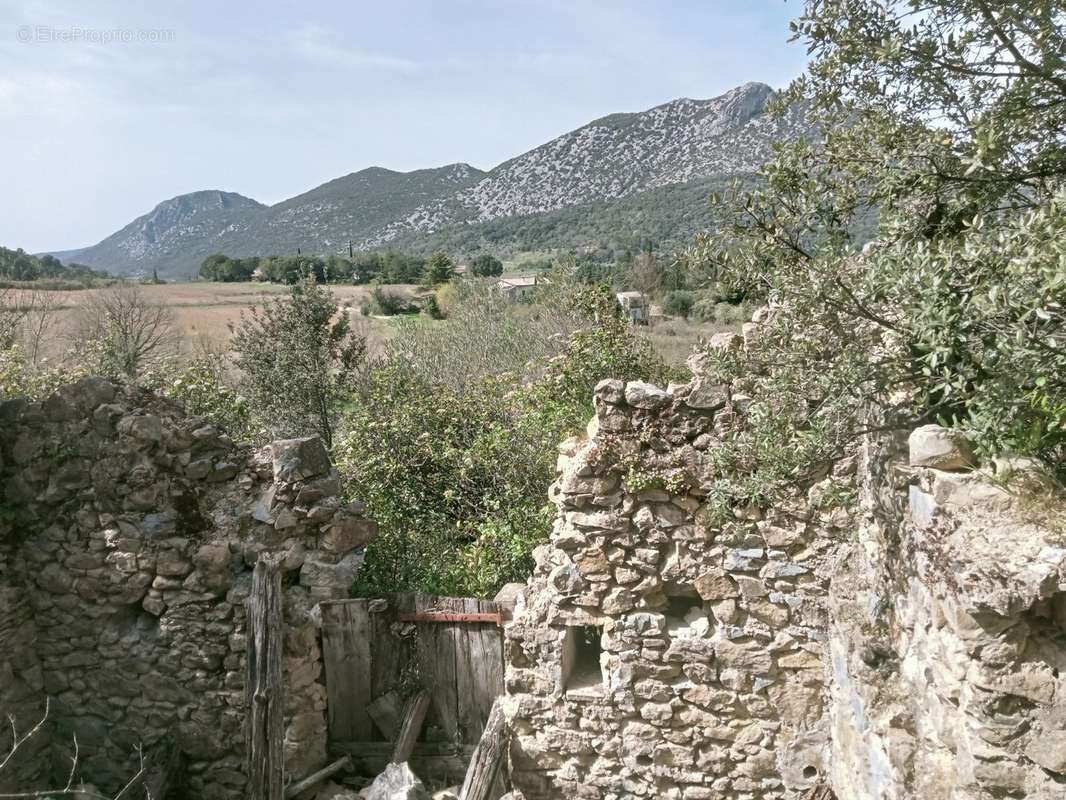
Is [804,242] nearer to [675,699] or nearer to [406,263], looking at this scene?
[675,699]

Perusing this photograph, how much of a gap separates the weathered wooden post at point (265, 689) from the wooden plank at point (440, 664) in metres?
1.19

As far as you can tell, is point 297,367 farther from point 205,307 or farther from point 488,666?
point 205,307

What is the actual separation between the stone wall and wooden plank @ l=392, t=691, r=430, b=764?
90 centimetres

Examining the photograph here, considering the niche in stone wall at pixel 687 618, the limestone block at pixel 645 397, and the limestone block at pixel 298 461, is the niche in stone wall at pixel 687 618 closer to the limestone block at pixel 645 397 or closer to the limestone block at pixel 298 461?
the limestone block at pixel 645 397

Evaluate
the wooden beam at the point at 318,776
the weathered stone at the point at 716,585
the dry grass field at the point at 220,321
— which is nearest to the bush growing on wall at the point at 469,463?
the wooden beam at the point at 318,776

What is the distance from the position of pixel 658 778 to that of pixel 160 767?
4.23m

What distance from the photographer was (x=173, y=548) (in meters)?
6.62

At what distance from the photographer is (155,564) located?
6.66 metres

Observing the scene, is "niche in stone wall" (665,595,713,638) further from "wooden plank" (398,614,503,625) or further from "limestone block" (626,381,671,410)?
"limestone block" (626,381,671,410)

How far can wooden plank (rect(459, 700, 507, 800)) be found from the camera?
6.04m

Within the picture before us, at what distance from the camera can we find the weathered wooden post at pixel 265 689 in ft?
20.3

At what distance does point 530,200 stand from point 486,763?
5616 centimetres

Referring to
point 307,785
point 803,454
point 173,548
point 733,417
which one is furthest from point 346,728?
point 803,454

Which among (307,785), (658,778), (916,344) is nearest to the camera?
(916,344)
